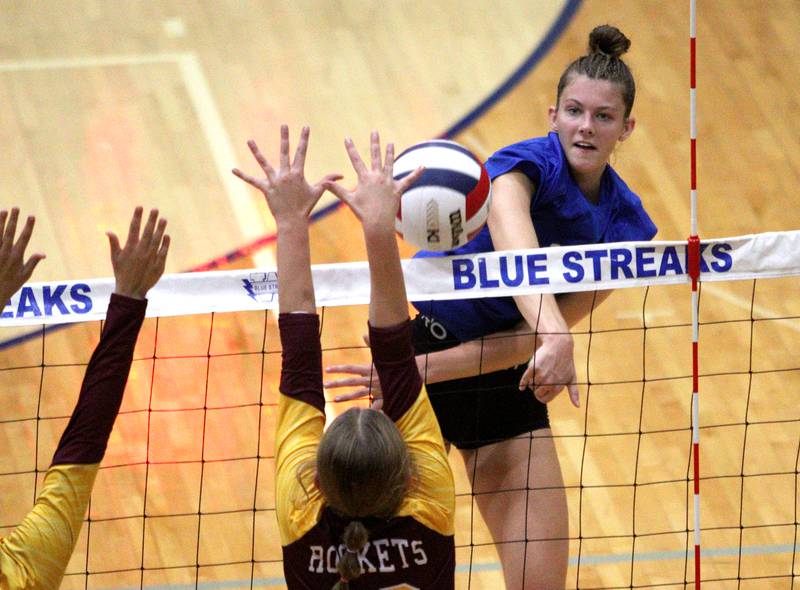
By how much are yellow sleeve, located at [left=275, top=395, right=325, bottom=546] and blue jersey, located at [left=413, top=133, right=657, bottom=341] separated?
105 centimetres

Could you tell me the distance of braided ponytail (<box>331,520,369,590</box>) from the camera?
88.4 inches

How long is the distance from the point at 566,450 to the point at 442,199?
103 inches

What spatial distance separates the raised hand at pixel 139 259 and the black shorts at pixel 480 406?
1.23 metres

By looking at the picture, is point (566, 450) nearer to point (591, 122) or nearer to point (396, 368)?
point (591, 122)

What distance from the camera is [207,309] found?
348 centimetres

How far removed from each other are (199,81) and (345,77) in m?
0.91

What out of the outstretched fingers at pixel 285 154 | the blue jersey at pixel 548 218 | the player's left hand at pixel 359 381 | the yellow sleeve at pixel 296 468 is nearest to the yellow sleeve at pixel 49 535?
the yellow sleeve at pixel 296 468

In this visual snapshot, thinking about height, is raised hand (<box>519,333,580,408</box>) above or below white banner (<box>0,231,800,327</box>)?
below

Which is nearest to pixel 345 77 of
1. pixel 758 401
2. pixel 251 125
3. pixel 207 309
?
pixel 251 125

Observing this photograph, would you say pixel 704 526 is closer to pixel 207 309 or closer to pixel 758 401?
pixel 758 401

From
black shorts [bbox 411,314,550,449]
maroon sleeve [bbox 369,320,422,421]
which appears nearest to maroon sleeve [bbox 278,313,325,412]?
maroon sleeve [bbox 369,320,422,421]

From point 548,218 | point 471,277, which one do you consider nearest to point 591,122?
point 548,218

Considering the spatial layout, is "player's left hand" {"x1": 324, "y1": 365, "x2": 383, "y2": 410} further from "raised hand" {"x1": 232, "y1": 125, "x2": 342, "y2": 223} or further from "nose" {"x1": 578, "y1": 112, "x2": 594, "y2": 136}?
"nose" {"x1": 578, "y1": 112, "x2": 594, "y2": 136}

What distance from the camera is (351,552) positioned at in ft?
7.46
